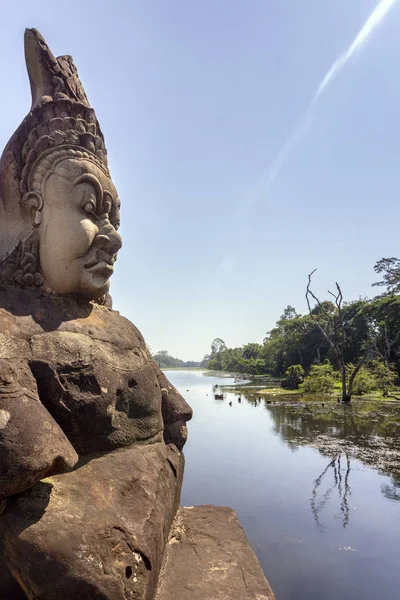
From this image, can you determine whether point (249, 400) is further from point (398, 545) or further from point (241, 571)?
point (241, 571)

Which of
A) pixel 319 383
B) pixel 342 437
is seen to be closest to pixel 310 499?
pixel 342 437

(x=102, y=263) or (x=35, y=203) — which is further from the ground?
(x=35, y=203)

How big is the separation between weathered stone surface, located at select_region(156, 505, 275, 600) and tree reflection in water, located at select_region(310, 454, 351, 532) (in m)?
2.97

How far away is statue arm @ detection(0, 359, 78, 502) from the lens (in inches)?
58.4

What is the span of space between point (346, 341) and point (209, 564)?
3270cm

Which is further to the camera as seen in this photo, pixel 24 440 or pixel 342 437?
pixel 342 437

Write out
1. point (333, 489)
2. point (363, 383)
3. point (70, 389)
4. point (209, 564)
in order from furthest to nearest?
point (363, 383), point (333, 489), point (209, 564), point (70, 389)

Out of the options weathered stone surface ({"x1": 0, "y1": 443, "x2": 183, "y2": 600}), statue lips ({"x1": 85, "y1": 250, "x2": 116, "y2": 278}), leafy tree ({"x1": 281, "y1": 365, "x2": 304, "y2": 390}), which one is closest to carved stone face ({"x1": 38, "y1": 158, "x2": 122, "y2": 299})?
statue lips ({"x1": 85, "y1": 250, "x2": 116, "y2": 278})

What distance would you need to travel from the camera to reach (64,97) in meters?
2.46

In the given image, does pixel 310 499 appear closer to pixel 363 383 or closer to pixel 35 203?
Result: pixel 35 203

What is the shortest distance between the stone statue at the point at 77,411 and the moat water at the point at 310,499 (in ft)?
6.15

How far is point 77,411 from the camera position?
1946 millimetres

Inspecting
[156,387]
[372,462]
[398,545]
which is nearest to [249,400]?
[372,462]

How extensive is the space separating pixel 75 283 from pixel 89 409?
73cm
